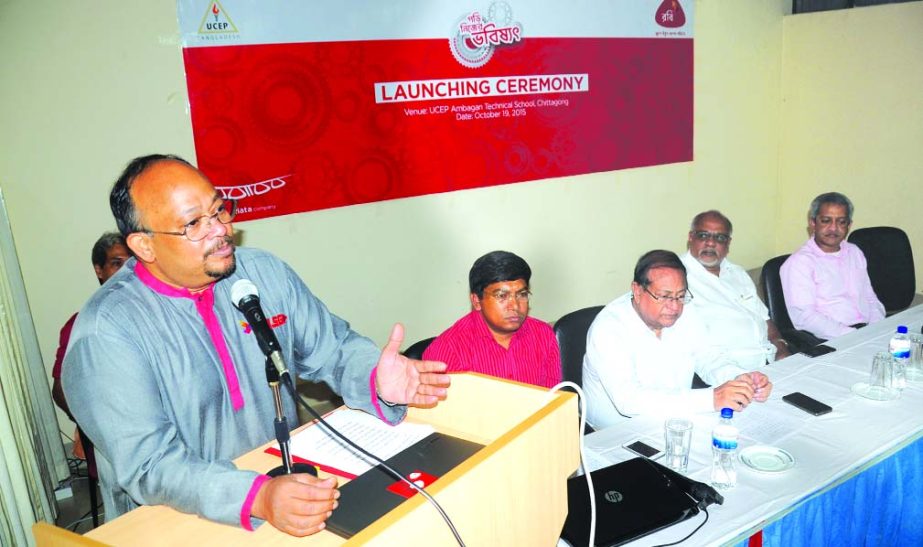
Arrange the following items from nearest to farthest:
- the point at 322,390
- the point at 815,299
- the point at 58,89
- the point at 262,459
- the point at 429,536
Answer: the point at 429,536 < the point at 262,459 < the point at 58,89 < the point at 815,299 < the point at 322,390

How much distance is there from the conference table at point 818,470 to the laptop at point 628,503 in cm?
4

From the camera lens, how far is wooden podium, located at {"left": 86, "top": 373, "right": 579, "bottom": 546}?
110 centimetres

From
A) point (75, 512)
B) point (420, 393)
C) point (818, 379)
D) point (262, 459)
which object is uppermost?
point (420, 393)

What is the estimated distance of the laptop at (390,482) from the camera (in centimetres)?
125

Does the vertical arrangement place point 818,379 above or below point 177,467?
below

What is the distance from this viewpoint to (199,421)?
1.61 meters

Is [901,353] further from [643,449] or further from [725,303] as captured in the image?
[643,449]

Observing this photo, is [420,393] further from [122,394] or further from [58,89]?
[58,89]

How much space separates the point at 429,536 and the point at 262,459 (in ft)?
2.08

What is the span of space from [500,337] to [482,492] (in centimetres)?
163

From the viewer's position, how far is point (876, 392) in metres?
2.56

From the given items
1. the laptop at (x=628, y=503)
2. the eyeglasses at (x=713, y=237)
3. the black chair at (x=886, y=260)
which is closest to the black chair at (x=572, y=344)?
the laptop at (x=628, y=503)

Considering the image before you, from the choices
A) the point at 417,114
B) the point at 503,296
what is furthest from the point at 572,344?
the point at 417,114

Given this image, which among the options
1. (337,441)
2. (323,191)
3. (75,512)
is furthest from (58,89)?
(337,441)
